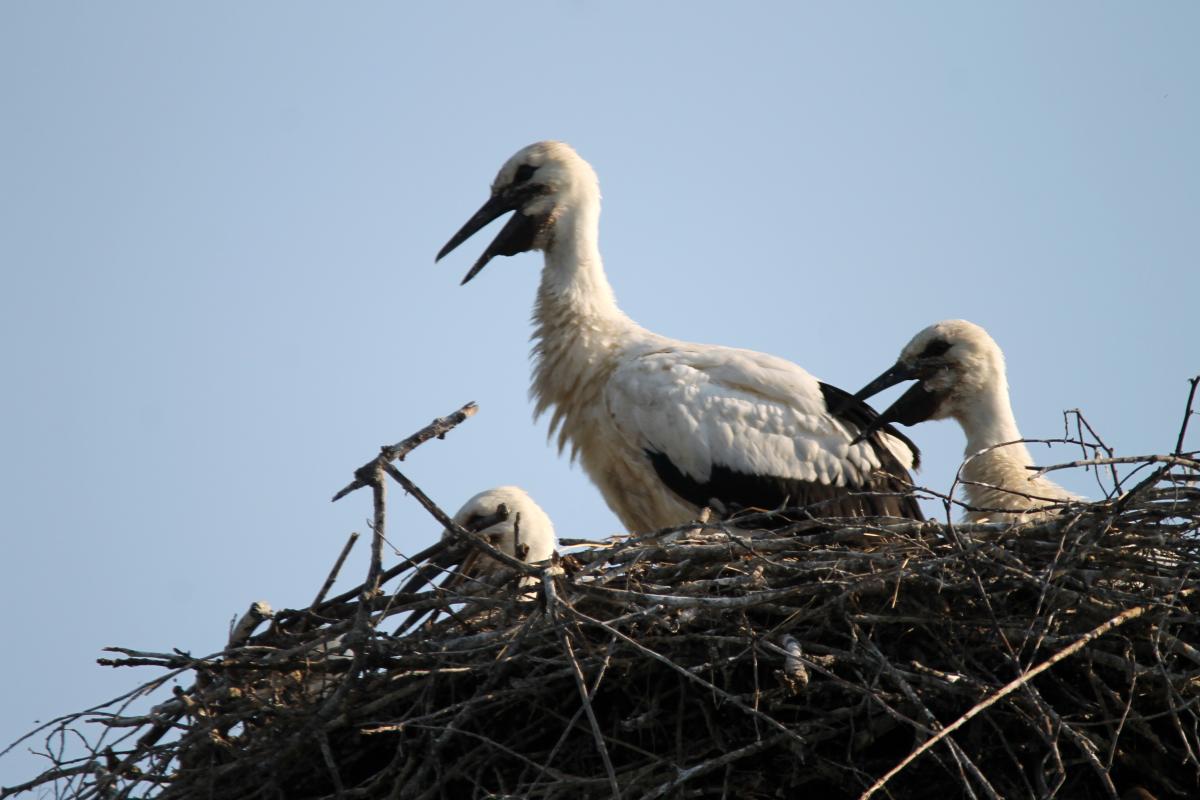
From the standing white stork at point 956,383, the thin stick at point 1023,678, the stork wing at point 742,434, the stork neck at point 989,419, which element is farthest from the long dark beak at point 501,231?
the thin stick at point 1023,678

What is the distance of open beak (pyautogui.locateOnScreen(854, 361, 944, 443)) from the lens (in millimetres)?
6051

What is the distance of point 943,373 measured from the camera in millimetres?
6047

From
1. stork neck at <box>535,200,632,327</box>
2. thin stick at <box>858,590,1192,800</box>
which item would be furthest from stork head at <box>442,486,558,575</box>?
thin stick at <box>858,590,1192,800</box>

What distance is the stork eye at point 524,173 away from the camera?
20.8ft

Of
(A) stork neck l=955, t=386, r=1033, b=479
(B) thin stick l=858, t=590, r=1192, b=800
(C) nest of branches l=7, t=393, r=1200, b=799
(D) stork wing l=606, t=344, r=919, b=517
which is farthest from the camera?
(A) stork neck l=955, t=386, r=1033, b=479

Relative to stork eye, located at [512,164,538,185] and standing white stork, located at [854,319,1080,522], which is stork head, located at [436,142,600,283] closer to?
stork eye, located at [512,164,538,185]

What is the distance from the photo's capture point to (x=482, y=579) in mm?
4398

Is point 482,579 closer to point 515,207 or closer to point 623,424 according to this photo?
point 623,424

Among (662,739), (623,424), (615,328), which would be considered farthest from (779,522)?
(662,739)

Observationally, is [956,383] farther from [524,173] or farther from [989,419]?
[524,173]

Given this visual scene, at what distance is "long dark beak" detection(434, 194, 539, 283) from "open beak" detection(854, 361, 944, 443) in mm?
1369

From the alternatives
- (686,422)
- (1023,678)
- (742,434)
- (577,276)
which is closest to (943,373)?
(742,434)

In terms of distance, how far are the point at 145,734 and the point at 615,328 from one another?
237 centimetres

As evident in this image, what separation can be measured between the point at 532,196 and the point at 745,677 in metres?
2.76
